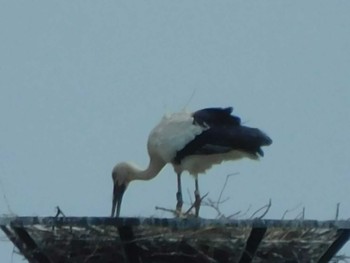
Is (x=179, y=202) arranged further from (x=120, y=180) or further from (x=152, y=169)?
(x=120, y=180)

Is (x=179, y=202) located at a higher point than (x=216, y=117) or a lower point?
lower

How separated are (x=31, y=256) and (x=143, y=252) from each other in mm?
752

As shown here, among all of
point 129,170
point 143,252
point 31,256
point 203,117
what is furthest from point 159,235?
point 129,170

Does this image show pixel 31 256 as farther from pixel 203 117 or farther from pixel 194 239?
pixel 203 117

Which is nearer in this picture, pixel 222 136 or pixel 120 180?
pixel 222 136

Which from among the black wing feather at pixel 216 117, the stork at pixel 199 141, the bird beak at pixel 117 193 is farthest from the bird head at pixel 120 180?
the black wing feather at pixel 216 117

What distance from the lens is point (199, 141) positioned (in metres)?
12.7

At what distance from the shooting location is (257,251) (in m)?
9.75

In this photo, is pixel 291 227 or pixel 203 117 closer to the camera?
pixel 291 227

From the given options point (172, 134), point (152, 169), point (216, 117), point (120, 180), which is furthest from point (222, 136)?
point (120, 180)

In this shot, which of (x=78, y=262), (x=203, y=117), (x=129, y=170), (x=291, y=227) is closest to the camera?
(x=291, y=227)

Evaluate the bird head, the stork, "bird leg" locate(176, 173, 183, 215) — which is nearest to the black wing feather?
the stork

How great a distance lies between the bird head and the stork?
0.39 meters

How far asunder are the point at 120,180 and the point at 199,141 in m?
1.40
